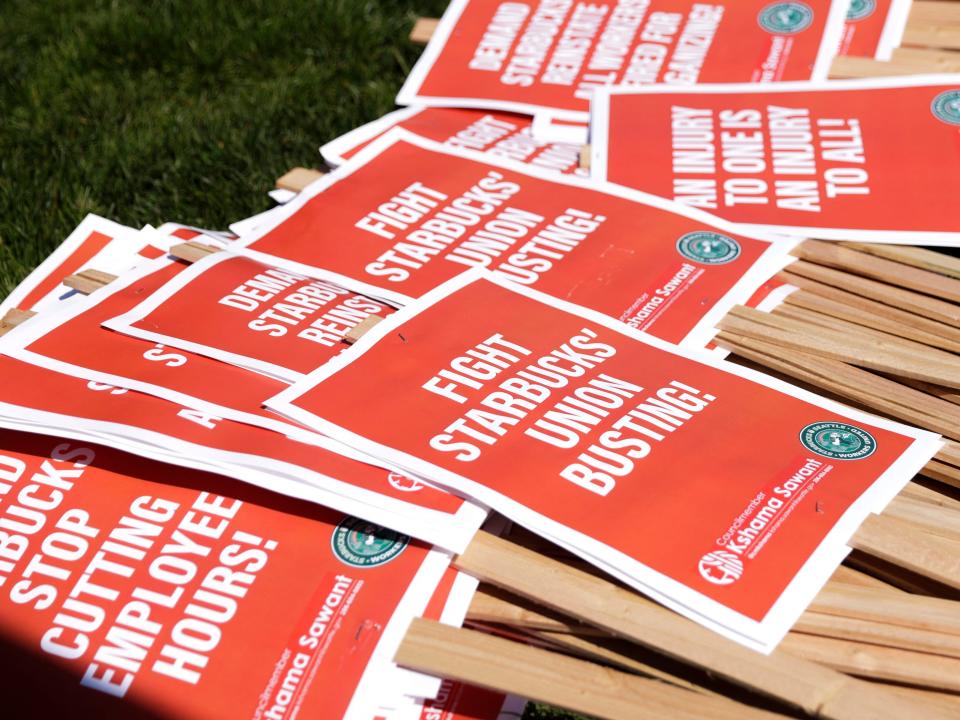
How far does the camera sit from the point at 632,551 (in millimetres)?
1359

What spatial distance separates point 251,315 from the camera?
5.80 ft

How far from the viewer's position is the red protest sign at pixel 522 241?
1854 millimetres

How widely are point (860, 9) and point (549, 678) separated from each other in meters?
1.89

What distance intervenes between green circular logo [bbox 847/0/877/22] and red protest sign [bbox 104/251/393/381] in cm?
141

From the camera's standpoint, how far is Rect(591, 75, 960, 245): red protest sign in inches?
79.8

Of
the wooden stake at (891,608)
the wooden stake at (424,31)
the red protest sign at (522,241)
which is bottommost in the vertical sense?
the wooden stake at (891,608)

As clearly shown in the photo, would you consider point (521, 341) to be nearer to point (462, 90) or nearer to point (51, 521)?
point (51, 521)

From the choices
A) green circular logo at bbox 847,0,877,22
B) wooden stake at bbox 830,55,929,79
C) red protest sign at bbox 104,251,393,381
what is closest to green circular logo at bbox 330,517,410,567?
red protest sign at bbox 104,251,393,381

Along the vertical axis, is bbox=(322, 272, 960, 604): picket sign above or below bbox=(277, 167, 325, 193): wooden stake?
below

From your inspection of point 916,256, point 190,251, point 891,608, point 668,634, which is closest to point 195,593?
point 668,634

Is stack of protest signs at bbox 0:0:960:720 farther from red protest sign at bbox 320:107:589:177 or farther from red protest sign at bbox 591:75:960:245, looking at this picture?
red protest sign at bbox 320:107:589:177

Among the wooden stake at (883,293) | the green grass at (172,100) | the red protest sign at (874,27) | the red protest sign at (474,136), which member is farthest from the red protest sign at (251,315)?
the red protest sign at (874,27)

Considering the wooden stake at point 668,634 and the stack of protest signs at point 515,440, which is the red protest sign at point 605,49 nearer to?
the stack of protest signs at point 515,440

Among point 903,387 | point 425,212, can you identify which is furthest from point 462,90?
point 903,387
